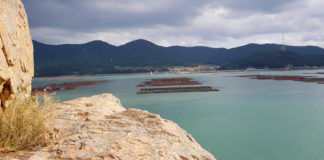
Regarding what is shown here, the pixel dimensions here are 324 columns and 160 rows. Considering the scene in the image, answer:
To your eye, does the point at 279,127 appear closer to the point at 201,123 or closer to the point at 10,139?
the point at 201,123

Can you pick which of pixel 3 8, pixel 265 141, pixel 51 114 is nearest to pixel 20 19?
pixel 3 8

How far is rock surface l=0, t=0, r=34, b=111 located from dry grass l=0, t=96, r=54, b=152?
331 millimetres

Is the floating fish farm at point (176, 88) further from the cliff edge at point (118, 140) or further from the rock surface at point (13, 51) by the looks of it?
the cliff edge at point (118, 140)

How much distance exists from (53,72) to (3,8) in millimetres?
118850

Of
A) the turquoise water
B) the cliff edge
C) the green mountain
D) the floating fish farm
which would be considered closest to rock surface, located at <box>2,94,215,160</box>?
the cliff edge

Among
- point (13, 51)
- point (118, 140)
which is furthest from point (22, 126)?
point (13, 51)

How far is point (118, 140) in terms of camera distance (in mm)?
3203

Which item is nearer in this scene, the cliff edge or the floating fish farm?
the cliff edge

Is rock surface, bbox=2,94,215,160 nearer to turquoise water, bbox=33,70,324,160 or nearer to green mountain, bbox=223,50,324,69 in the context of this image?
turquoise water, bbox=33,70,324,160

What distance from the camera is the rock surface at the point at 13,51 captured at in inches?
132

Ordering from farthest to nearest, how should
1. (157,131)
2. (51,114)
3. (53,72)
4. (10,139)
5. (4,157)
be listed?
(53,72) < (157,131) < (51,114) < (10,139) < (4,157)

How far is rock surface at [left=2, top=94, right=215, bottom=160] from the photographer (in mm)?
2827

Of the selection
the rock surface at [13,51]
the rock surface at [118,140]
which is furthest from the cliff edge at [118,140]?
the rock surface at [13,51]

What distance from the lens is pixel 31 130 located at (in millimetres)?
2996
